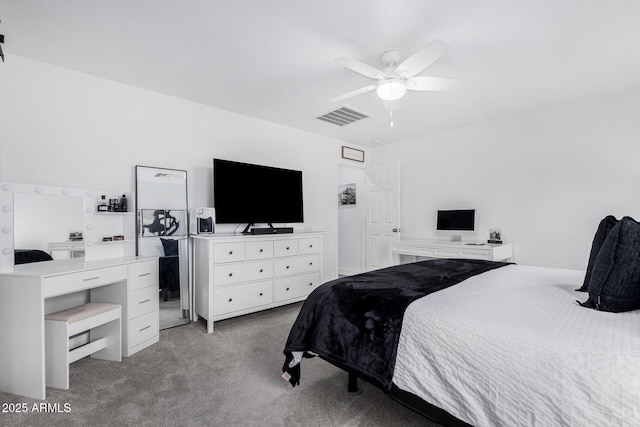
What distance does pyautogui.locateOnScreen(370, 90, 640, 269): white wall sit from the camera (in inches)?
129

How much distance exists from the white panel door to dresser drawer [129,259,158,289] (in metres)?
3.58

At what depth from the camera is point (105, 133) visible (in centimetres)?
291

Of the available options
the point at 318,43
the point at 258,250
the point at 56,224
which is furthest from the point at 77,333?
the point at 318,43

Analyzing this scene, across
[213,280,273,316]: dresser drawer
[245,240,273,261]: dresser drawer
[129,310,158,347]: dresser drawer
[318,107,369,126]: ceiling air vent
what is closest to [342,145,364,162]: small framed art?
[318,107,369,126]: ceiling air vent

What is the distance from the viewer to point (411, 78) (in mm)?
2377

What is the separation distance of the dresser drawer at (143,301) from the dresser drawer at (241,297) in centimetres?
54

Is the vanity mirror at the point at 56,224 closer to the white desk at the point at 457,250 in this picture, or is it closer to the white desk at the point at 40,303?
the white desk at the point at 40,303

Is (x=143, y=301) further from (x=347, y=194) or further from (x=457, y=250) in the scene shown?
(x=347, y=194)

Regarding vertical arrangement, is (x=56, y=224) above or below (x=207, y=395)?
above

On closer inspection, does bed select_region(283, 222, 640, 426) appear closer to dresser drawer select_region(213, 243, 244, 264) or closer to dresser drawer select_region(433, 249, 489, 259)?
dresser drawer select_region(213, 243, 244, 264)

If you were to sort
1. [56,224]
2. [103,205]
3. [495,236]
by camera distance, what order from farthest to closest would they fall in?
[495,236]
[103,205]
[56,224]

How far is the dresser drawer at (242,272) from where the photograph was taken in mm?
3074

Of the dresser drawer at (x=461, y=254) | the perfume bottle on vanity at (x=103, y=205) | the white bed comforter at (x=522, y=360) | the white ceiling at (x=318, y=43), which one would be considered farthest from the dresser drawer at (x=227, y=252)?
the dresser drawer at (x=461, y=254)

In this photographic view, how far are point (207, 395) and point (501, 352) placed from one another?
1.76 meters
